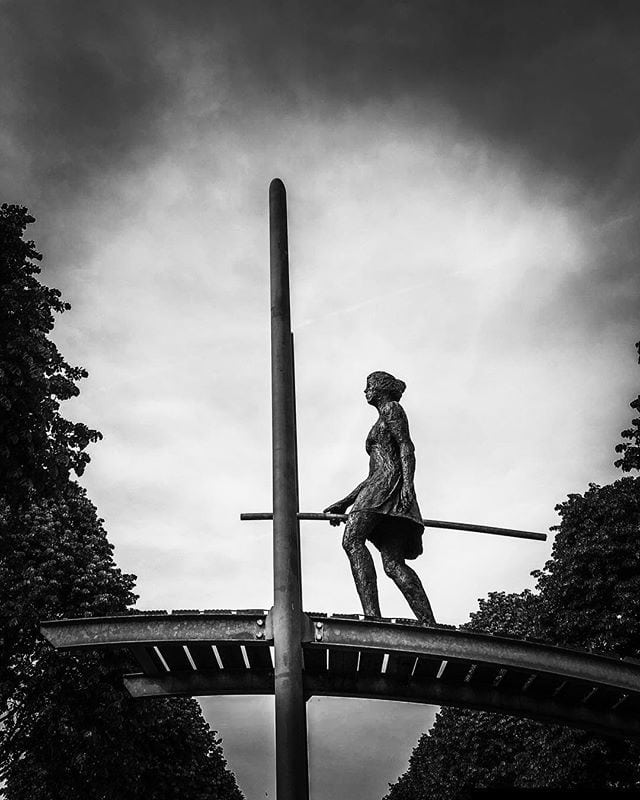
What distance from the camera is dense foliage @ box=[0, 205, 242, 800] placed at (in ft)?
62.4

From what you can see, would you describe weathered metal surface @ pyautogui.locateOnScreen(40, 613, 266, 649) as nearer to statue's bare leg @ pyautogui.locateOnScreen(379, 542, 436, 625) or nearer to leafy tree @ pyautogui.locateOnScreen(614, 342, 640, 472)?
statue's bare leg @ pyautogui.locateOnScreen(379, 542, 436, 625)

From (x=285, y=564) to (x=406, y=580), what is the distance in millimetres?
2481

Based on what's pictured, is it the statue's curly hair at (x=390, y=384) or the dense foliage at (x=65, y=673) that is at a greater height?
the dense foliage at (x=65, y=673)

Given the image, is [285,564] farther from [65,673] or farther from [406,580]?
[65,673]

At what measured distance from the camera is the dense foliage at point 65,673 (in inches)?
749

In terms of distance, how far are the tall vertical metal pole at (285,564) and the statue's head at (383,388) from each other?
2.17m

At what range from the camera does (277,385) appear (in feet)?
27.3

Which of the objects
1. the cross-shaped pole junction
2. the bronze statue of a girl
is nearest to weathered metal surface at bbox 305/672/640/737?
the bronze statue of a girl

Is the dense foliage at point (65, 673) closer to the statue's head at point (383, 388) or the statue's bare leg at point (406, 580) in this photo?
the statue's head at point (383, 388)

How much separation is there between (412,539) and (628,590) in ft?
59.5

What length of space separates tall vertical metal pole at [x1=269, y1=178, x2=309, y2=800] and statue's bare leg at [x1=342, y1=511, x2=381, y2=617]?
5.63ft

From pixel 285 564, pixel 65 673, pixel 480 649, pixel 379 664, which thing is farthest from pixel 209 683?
pixel 65 673

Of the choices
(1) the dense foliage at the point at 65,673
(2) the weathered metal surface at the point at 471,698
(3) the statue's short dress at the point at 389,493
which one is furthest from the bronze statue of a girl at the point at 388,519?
(1) the dense foliage at the point at 65,673

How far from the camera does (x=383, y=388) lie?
10.5 metres
